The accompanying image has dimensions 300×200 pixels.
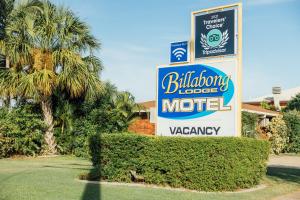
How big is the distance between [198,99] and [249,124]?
15652 millimetres

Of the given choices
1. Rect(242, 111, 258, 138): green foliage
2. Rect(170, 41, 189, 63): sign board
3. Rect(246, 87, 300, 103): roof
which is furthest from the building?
Rect(170, 41, 189, 63): sign board

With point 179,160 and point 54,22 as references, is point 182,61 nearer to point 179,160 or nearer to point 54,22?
point 179,160

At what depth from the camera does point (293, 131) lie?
3089 cm

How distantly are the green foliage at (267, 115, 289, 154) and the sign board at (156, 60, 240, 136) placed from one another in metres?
17.8

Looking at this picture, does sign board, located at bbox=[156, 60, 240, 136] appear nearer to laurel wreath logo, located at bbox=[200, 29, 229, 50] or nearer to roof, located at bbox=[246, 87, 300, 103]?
laurel wreath logo, located at bbox=[200, 29, 229, 50]

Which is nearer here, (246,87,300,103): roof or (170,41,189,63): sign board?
(170,41,189,63): sign board

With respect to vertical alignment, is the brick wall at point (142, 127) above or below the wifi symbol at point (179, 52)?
below

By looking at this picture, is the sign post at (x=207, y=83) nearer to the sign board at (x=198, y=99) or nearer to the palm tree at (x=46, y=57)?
the sign board at (x=198, y=99)

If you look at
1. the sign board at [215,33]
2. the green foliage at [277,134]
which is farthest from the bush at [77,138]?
the green foliage at [277,134]

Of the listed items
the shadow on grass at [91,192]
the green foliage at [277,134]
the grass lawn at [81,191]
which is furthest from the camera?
the green foliage at [277,134]

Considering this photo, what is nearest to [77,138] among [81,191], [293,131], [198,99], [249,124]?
[249,124]

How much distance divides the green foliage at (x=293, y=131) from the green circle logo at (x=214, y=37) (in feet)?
64.8

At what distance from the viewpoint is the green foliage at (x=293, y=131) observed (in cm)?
3086

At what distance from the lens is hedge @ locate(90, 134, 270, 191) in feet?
35.5
